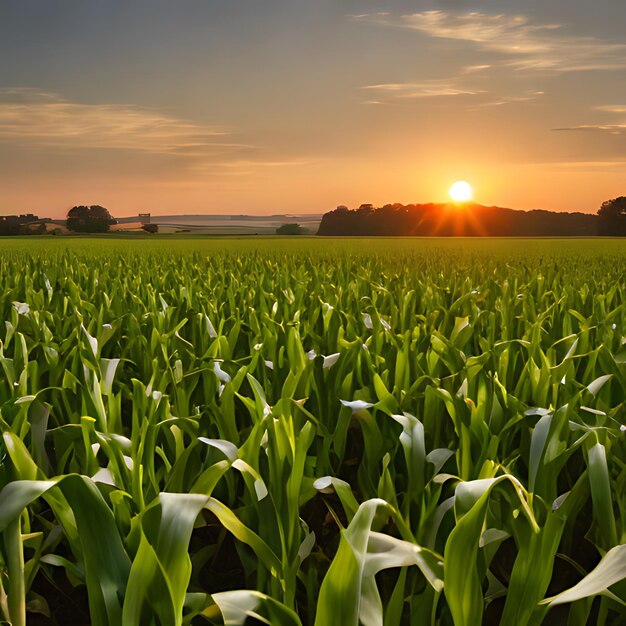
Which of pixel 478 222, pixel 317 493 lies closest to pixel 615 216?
pixel 478 222

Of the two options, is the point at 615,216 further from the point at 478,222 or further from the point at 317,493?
the point at 317,493

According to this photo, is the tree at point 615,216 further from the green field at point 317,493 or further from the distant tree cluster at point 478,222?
the green field at point 317,493

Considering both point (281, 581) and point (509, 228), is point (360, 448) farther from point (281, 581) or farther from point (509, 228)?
point (509, 228)

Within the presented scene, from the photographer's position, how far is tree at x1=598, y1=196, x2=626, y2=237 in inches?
2509

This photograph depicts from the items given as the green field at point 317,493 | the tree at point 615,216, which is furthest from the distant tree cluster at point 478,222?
the green field at point 317,493

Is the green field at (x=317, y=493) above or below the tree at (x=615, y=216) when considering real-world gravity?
below

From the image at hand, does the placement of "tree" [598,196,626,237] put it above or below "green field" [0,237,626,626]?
above

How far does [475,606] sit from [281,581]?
287 mm

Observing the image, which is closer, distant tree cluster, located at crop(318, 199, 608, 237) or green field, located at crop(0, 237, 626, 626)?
green field, located at crop(0, 237, 626, 626)

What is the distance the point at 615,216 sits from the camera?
211 ft

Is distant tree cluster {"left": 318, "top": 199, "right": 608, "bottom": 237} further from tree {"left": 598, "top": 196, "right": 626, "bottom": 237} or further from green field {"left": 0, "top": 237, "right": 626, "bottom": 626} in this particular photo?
green field {"left": 0, "top": 237, "right": 626, "bottom": 626}

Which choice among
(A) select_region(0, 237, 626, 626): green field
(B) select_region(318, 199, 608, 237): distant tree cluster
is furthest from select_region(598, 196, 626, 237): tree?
(A) select_region(0, 237, 626, 626): green field

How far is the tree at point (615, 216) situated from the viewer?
63.7 meters

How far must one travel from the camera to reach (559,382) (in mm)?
1799
